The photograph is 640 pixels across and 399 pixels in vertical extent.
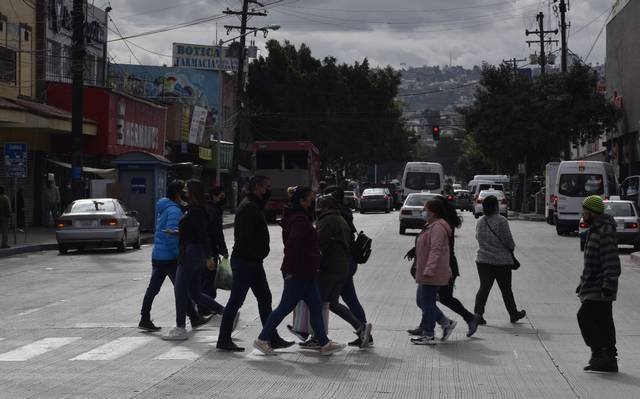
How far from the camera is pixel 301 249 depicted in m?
10.9

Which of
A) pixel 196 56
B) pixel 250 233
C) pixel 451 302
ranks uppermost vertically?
pixel 196 56

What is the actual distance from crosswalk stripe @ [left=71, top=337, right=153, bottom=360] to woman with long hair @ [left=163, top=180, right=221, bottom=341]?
1.20ft

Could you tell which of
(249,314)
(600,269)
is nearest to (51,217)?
(249,314)

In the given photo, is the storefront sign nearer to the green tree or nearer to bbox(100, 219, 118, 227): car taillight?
the green tree

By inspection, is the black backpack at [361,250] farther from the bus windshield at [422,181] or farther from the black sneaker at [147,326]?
the bus windshield at [422,181]

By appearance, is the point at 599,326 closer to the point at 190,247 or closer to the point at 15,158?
the point at 190,247

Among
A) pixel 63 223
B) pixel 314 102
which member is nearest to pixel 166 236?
pixel 63 223

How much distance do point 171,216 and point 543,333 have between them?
475 centimetres

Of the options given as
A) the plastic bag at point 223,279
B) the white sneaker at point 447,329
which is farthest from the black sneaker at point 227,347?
the white sneaker at point 447,329

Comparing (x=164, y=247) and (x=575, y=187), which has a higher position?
(x=575, y=187)

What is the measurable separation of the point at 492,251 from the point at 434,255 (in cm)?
220

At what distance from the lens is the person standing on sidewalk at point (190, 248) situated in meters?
12.3

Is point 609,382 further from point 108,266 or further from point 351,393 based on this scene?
point 108,266

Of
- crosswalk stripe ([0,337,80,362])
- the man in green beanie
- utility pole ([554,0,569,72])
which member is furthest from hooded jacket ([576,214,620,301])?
utility pole ([554,0,569,72])
